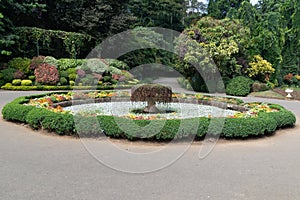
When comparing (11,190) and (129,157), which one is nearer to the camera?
(11,190)

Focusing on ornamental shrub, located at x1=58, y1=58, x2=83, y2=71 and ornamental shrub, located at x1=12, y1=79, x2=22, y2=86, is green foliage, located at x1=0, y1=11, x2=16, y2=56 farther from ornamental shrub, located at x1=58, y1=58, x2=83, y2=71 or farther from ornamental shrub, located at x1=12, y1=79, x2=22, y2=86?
ornamental shrub, located at x1=58, y1=58, x2=83, y2=71

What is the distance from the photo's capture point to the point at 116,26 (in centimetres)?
2239

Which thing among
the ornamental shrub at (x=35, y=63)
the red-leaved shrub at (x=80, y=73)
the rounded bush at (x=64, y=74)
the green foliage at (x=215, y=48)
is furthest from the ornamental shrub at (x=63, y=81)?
the green foliage at (x=215, y=48)

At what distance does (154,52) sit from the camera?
27625 millimetres

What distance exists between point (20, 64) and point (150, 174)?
52.3ft

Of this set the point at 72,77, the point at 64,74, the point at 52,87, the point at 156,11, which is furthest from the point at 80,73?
the point at 156,11

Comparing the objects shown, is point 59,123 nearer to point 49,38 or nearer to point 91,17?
point 49,38

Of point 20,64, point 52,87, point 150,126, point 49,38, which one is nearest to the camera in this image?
point 150,126

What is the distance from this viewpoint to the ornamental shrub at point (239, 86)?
1590 cm

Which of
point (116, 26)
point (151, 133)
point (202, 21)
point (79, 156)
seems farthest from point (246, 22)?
point (79, 156)

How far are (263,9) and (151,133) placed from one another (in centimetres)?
2248

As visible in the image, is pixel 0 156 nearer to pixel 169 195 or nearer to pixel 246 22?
pixel 169 195

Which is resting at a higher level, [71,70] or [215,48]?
[215,48]

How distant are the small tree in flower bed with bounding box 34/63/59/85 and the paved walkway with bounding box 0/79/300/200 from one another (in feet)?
38.0
